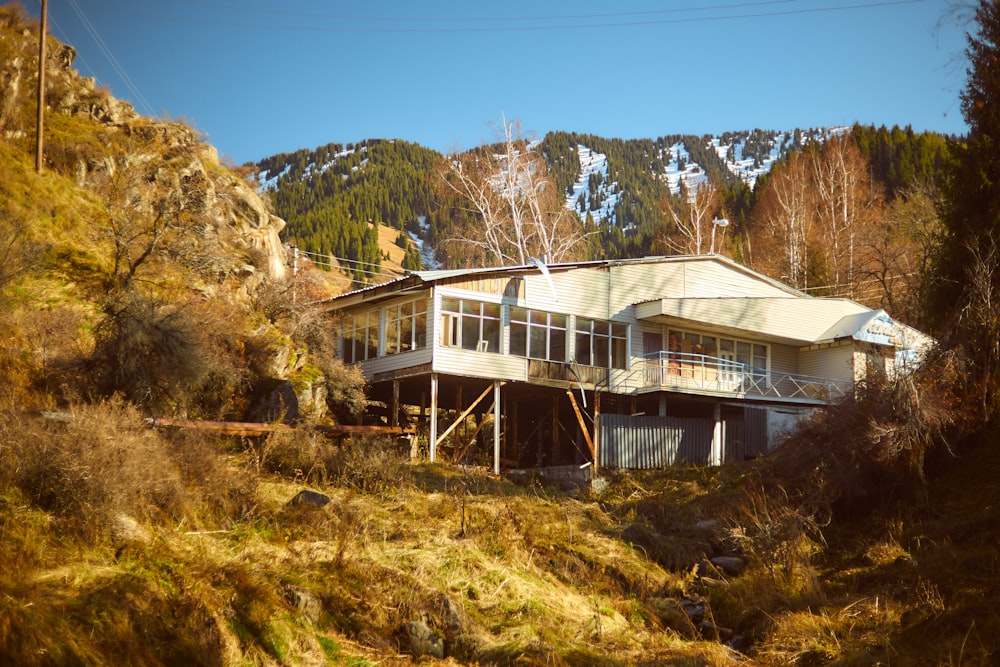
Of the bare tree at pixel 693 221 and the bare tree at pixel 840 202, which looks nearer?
the bare tree at pixel 840 202

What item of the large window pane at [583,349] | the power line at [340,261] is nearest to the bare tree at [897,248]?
the large window pane at [583,349]

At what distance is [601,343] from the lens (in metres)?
32.8

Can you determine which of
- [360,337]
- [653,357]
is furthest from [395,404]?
[653,357]

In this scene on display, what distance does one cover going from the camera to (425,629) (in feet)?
49.3

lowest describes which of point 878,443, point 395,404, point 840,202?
point 878,443

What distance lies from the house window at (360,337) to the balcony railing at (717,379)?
8424 mm

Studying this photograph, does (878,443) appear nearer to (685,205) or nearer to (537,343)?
(537,343)

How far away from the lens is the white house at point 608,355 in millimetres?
30234

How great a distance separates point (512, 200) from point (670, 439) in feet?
55.4

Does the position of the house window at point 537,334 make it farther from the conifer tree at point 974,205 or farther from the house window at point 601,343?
the conifer tree at point 974,205

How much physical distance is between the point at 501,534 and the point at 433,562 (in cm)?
247

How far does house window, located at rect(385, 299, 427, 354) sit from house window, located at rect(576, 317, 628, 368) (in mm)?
5379

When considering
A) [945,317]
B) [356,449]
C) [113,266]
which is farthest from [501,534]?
[113,266]

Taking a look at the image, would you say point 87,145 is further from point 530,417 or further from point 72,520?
point 72,520
